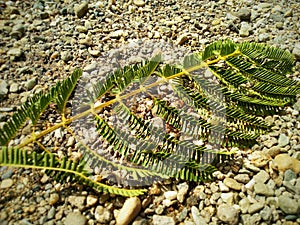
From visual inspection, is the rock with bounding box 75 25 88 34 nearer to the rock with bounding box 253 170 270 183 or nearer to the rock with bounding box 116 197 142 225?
the rock with bounding box 116 197 142 225

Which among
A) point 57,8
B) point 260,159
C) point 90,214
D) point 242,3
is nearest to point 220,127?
point 260,159

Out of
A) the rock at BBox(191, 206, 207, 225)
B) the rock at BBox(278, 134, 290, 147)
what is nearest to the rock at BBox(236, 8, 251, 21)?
the rock at BBox(278, 134, 290, 147)

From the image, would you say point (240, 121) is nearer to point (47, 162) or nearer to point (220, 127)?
Result: point (220, 127)

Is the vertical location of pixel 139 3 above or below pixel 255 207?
above

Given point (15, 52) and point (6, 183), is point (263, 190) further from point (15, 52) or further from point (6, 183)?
point (15, 52)

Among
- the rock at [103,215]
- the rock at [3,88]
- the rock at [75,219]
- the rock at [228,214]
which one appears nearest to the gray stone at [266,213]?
the rock at [228,214]

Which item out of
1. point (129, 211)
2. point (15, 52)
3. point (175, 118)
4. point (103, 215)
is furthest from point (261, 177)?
point (15, 52)

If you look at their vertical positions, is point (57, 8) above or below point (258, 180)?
above
